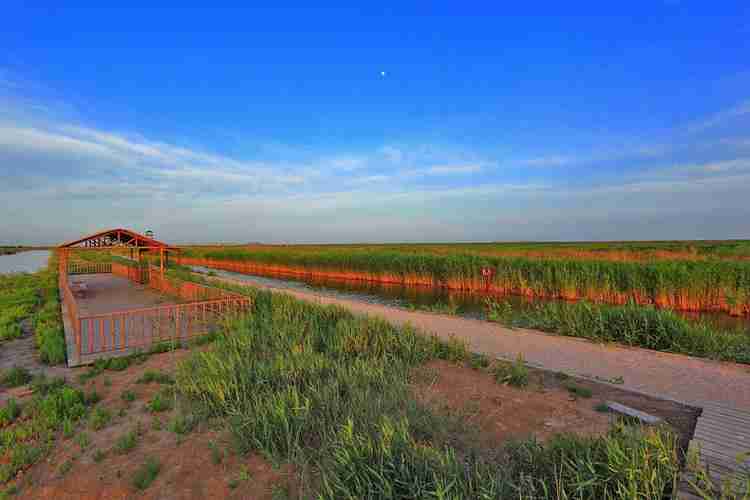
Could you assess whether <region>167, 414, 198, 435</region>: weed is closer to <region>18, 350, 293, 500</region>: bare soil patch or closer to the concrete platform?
<region>18, 350, 293, 500</region>: bare soil patch

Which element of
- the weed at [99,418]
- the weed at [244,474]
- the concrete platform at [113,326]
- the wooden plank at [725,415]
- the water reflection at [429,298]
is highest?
the wooden plank at [725,415]

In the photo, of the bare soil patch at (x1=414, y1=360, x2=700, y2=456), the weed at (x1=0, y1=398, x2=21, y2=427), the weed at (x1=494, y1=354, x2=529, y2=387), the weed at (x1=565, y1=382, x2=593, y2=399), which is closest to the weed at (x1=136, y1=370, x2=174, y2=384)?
the weed at (x1=0, y1=398, x2=21, y2=427)

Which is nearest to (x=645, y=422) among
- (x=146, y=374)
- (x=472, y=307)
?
(x=146, y=374)

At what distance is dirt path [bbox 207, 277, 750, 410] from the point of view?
5.41m

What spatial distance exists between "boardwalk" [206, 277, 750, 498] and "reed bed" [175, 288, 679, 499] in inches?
20.8

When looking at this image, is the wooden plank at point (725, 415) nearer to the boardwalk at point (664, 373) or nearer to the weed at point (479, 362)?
the boardwalk at point (664, 373)

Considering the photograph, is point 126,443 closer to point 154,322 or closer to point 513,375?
point 513,375

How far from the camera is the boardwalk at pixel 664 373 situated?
3875 millimetres

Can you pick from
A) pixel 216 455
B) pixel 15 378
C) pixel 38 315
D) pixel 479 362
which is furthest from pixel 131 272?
pixel 479 362

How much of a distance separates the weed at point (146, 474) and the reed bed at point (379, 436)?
2.81 feet

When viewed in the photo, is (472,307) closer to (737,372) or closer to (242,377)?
(737,372)

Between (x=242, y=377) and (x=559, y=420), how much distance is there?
14.0 feet

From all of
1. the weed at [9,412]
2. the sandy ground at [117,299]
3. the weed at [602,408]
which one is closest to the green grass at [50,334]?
the sandy ground at [117,299]

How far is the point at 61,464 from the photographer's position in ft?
14.5
